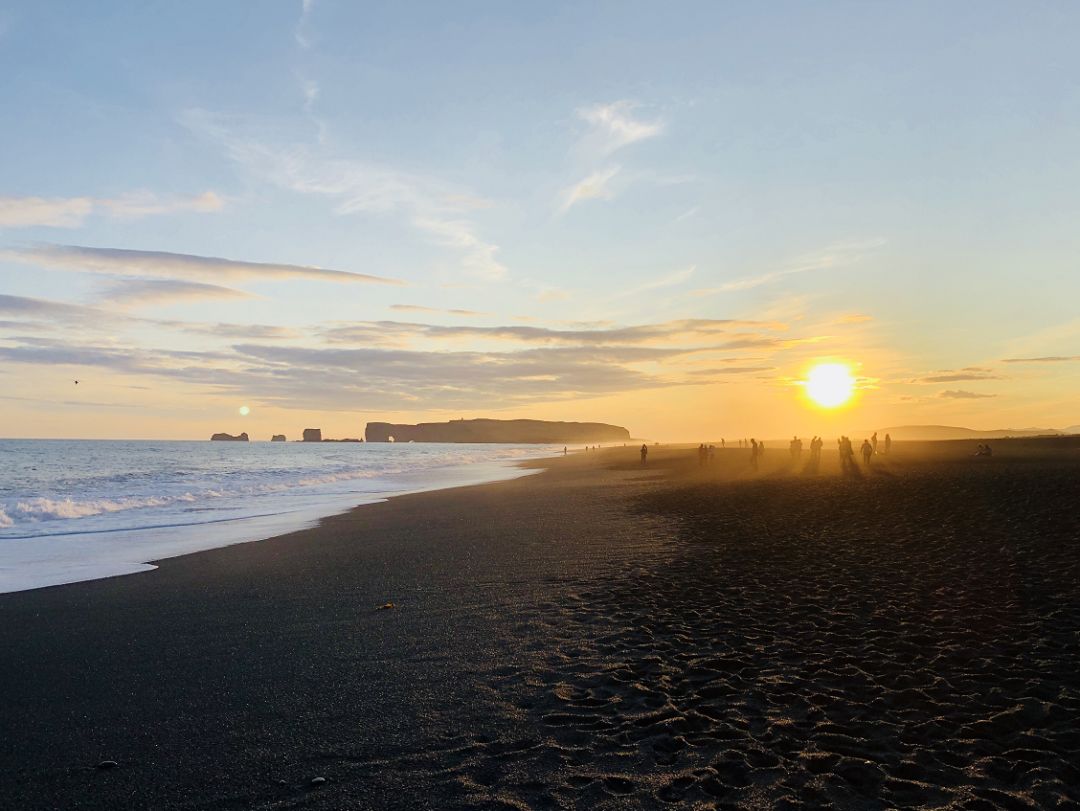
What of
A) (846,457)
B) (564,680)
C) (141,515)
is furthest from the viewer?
(846,457)

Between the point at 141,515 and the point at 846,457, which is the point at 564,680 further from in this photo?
the point at 846,457

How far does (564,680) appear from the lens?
24.7ft

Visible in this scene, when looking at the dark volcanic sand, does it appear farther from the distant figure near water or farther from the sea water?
the distant figure near water

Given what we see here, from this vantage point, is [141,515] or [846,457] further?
[846,457]

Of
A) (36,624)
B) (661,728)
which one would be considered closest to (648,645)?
(661,728)

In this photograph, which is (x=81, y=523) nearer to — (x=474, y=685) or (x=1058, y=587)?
(x=474, y=685)

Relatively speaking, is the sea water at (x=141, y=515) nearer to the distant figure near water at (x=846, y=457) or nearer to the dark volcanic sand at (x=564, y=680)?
the dark volcanic sand at (x=564, y=680)

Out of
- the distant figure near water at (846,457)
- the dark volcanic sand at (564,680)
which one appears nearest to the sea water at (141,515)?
the dark volcanic sand at (564,680)

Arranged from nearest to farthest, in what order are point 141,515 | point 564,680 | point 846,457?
1. point 564,680
2. point 141,515
3. point 846,457

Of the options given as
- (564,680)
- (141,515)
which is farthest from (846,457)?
(564,680)

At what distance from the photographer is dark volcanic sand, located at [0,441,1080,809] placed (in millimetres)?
5273

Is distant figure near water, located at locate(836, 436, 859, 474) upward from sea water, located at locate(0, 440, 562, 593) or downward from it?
upward

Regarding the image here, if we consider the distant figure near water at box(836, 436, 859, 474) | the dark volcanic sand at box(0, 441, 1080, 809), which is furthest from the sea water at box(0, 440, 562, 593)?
the distant figure near water at box(836, 436, 859, 474)

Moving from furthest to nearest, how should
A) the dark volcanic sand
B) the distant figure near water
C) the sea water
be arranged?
the distant figure near water → the sea water → the dark volcanic sand
